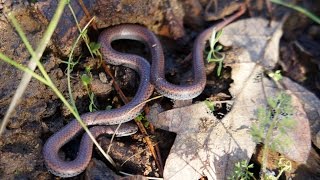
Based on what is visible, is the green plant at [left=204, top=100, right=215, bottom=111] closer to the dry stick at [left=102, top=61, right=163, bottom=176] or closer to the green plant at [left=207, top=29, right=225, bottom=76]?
the green plant at [left=207, top=29, right=225, bottom=76]

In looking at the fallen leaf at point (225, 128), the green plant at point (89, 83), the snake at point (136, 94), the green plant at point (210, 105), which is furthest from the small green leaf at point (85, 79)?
the green plant at point (210, 105)

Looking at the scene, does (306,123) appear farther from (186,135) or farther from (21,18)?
(21,18)

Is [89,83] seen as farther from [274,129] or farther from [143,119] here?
[274,129]

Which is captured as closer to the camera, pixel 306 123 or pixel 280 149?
pixel 280 149

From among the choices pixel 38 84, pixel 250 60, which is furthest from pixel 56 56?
pixel 250 60

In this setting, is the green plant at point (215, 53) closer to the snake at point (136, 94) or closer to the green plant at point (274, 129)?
the snake at point (136, 94)

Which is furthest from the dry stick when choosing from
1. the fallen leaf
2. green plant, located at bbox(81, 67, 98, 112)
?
green plant, located at bbox(81, 67, 98, 112)
